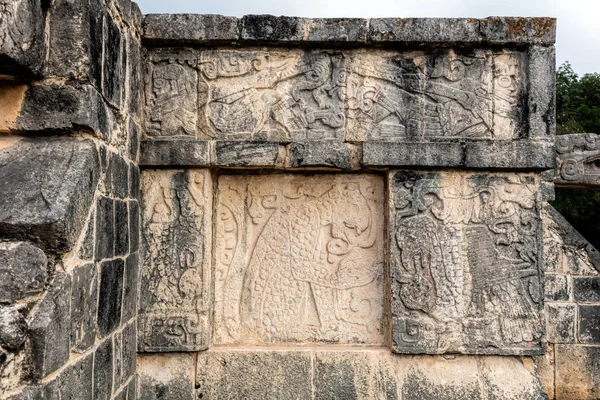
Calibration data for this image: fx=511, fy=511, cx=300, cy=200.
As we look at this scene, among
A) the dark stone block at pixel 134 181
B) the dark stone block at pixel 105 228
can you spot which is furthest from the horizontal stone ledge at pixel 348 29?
the dark stone block at pixel 105 228

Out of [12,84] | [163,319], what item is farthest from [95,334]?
[12,84]

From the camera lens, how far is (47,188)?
6.97 ft

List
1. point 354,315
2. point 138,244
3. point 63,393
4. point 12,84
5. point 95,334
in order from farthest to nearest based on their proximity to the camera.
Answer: point 354,315 → point 138,244 → point 95,334 → point 12,84 → point 63,393

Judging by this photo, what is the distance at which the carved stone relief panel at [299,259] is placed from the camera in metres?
3.49

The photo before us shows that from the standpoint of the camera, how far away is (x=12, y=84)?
229 cm

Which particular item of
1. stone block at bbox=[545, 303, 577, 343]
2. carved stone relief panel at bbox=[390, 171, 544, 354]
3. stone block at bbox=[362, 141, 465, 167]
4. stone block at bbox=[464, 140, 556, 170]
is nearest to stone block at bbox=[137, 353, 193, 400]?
carved stone relief panel at bbox=[390, 171, 544, 354]

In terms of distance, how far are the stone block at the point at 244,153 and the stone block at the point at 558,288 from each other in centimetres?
345

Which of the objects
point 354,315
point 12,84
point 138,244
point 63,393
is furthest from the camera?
point 354,315

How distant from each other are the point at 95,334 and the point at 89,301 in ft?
0.64

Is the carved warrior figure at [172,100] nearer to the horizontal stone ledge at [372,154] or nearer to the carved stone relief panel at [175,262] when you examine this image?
the horizontal stone ledge at [372,154]

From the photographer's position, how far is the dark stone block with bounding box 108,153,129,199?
2.70 meters

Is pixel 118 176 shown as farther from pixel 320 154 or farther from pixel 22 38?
pixel 320 154

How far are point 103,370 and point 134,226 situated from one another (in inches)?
36.1

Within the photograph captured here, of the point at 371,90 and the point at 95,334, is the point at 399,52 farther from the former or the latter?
the point at 95,334
